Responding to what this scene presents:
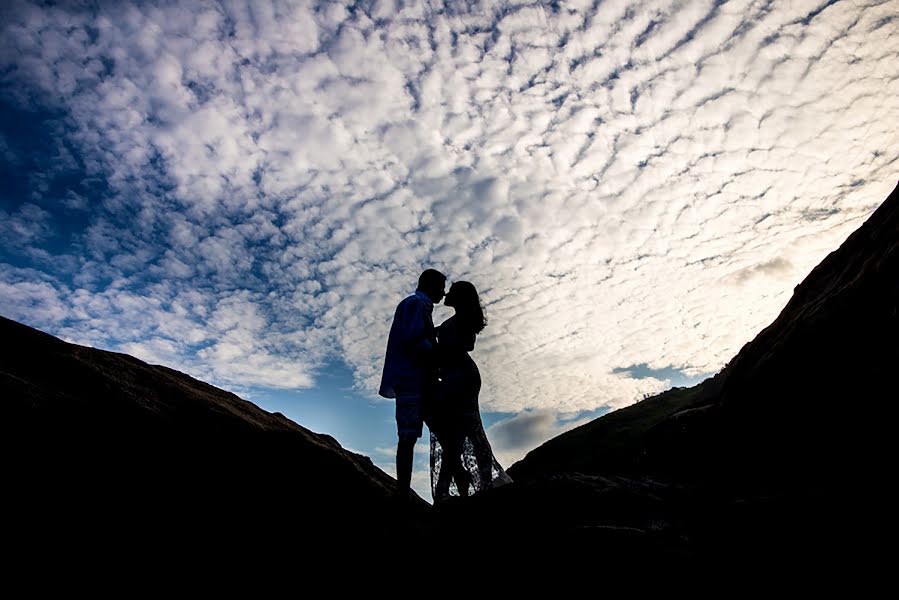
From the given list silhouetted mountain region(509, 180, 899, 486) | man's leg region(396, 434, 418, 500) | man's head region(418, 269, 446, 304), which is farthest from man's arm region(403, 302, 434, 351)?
silhouetted mountain region(509, 180, 899, 486)

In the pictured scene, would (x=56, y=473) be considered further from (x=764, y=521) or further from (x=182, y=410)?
(x=764, y=521)

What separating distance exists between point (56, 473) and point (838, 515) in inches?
204

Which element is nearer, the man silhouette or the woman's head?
the man silhouette

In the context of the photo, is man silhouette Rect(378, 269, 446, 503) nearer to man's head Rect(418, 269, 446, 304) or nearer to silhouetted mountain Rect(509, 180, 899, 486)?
man's head Rect(418, 269, 446, 304)

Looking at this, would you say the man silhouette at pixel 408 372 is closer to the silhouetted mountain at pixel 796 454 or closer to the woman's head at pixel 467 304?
the woman's head at pixel 467 304

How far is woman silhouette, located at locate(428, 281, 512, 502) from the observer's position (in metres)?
5.66

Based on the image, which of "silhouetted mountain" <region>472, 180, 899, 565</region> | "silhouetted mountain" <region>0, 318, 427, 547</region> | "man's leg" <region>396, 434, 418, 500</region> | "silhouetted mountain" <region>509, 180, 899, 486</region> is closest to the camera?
"silhouetted mountain" <region>472, 180, 899, 565</region>

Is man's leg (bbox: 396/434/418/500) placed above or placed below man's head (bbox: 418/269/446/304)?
below

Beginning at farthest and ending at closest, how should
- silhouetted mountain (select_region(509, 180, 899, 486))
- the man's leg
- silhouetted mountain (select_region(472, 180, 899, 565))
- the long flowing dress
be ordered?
1. the long flowing dress
2. the man's leg
3. silhouetted mountain (select_region(509, 180, 899, 486))
4. silhouetted mountain (select_region(472, 180, 899, 565))

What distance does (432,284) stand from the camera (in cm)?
598

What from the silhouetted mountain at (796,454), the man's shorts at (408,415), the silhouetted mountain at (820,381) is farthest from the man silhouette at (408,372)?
the silhouetted mountain at (820,381)

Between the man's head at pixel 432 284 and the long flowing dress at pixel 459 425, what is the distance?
14.3 inches

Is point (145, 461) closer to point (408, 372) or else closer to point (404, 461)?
point (404, 461)

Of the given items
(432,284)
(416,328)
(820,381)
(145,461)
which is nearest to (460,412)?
(416,328)
